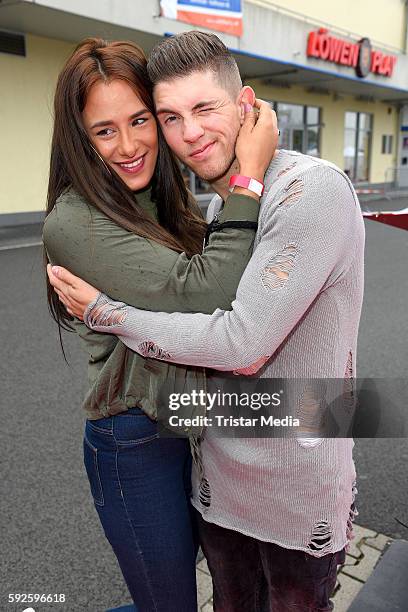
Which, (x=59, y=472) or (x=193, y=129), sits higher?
(x=193, y=129)

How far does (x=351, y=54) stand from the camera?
667 inches

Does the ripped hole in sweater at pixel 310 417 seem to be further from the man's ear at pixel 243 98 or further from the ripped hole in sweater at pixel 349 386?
the man's ear at pixel 243 98

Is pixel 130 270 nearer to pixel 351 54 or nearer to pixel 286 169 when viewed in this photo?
pixel 286 169

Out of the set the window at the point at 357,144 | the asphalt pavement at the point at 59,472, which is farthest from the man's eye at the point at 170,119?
the window at the point at 357,144

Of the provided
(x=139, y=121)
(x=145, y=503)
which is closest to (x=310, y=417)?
(x=145, y=503)

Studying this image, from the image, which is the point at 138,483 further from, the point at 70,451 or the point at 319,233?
the point at 70,451

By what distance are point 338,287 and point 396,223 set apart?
82cm

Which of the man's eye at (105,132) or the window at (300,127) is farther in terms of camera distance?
the window at (300,127)

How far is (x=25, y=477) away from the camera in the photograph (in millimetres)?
2816

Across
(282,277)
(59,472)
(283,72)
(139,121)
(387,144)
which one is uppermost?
(139,121)

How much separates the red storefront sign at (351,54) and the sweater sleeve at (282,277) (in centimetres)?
1621

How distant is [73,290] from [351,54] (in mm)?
18369

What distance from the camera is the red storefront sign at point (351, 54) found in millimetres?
15438

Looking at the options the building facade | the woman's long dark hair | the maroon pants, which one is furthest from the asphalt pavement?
the building facade
